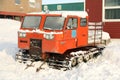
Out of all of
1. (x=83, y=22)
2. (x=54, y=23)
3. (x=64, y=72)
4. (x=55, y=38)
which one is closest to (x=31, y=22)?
(x=54, y=23)

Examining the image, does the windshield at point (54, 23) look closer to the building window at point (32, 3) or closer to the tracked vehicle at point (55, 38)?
the tracked vehicle at point (55, 38)

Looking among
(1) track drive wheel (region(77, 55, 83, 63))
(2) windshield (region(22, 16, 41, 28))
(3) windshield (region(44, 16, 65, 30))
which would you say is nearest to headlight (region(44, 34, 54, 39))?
(3) windshield (region(44, 16, 65, 30))

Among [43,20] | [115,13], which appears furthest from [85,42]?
[115,13]

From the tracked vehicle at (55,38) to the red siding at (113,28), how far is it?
346 inches

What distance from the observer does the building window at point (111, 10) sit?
895 inches

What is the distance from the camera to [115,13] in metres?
22.8

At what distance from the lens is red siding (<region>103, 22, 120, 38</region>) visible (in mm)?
22703

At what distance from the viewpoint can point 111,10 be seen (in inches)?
902

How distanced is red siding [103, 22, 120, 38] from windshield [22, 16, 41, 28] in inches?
413

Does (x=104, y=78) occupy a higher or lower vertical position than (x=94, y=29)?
lower

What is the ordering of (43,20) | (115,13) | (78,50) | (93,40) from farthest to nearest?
(115,13), (93,40), (78,50), (43,20)

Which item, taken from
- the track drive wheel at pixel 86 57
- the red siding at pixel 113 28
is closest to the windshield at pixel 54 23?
the track drive wheel at pixel 86 57

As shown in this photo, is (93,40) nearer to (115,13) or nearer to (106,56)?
(106,56)

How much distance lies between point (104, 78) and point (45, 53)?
3.52 m
